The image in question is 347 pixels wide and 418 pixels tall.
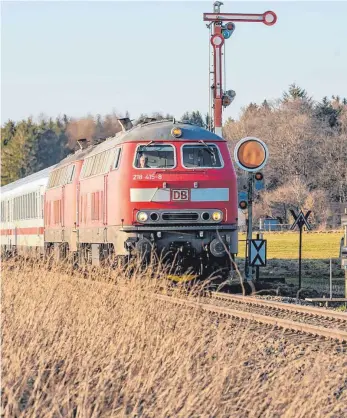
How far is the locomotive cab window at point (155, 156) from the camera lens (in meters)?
19.2

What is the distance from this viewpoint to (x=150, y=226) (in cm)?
1866

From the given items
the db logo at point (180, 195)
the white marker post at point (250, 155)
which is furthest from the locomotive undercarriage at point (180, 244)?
the white marker post at point (250, 155)

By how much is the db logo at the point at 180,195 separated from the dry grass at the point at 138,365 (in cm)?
568

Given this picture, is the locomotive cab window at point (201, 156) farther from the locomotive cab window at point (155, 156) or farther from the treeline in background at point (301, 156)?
the treeline in background at point (301, 156)

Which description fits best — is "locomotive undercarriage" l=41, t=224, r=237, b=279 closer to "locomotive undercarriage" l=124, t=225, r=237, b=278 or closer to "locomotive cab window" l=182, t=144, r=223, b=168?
"locomotive undercarriage" l=124, t=225, r=237, b=278

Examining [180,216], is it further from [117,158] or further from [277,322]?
[277,322]

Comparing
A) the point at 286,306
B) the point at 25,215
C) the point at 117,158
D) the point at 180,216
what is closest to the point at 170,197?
the point at 180,216

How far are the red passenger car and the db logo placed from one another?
2cm

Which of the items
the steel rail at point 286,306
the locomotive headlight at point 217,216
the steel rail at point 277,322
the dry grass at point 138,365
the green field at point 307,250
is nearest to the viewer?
the dry grass at point 138,365

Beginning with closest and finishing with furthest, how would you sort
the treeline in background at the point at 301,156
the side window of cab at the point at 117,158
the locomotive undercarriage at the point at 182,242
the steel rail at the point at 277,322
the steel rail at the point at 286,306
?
the steel rail at the point at 277,322, the steel rail at the point at 286,306, the locomotive undercarriage at the point at 182,242, the side window of cab at the point at 117,158, the treeline in background at the point at 301,156

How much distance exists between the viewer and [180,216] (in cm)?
1873

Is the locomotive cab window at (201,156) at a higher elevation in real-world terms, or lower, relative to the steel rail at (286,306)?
higher

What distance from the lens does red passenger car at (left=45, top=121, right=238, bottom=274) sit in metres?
18.6

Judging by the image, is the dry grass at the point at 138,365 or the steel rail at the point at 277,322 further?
the steel rail at the point at 277,322
